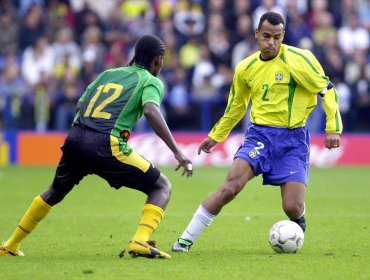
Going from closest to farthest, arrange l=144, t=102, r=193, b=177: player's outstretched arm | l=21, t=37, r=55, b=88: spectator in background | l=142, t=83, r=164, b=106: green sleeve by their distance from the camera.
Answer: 1. l=144, t=102, r=193, b=177: player's outstretched arm
2. l=142, t=83, r=164, b=106: green sleeve
3. l=21, t=37, r=55, b=88: spectator in background

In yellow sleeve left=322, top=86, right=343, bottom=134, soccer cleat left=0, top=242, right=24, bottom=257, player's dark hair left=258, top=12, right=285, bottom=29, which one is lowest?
soccer cleat left=0, top=242, right=24, bottom=257

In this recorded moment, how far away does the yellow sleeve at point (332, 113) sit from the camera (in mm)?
9055

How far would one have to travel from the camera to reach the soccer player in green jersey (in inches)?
332

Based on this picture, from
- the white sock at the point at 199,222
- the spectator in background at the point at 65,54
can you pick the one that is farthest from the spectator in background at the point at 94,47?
the white sock at the point at 199,222

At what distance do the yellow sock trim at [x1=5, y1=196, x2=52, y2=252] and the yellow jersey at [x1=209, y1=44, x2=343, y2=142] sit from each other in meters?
2.24

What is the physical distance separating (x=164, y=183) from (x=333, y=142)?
5.59ft

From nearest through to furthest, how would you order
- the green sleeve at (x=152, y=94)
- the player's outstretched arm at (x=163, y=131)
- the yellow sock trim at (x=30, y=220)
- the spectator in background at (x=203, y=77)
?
1. the player's outstretched arm at (x=163, y=131)
2. the green sleeve at (x=152, y=94)
3. the yellow sock trim at (x=30, y=220)
4. the spectator in background at (x=203, y=77)

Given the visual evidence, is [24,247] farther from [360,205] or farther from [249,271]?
[360,205]

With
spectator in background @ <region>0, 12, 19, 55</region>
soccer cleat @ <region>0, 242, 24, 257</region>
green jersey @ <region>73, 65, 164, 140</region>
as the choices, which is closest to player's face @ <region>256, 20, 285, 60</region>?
green jersey @ <region>73, 65, 164, 140</region>

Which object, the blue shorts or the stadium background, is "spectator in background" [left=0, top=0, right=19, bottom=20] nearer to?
the stadium background

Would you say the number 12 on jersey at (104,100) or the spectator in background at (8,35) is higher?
the number 12 on jersey at (104,100)

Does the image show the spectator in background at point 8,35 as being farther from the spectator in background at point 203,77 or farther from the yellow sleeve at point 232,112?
the yellow sleeve at point 232,112

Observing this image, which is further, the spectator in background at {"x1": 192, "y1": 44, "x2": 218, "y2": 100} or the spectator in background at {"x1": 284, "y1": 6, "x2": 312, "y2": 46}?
→ the spectator in background at {"x1": 192, "y1": 44, "x2": 218, "y2": 100}

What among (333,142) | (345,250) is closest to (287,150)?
(333,142)
